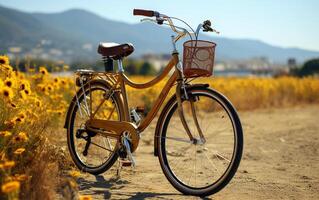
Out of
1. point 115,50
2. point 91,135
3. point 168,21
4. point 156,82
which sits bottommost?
point 91,135

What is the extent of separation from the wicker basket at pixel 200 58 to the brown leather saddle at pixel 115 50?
0.85 metres

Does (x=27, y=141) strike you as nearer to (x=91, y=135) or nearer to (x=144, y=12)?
(x=91, y=135)

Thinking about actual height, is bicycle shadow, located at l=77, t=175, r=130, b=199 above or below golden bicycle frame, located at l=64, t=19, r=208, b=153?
below

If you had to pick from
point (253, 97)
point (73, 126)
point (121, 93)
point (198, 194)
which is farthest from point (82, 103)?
point (253, 97)

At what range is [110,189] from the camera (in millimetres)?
4250

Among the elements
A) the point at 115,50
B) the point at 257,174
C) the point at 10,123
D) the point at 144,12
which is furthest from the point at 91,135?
the point at 257,174

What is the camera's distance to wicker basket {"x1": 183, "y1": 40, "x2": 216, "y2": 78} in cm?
383

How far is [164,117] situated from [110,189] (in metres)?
0.80

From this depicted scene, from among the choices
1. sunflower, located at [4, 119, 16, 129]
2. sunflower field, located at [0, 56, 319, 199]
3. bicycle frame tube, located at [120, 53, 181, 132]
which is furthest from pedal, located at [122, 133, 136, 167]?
sunflower, located at [4, 119, 16, 129]

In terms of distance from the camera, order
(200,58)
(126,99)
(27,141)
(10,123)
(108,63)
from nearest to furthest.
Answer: (10,123), (200,58), (27,141), (126,99), (108,63)

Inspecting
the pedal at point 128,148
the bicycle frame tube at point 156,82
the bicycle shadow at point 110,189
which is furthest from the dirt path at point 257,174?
the bicycle frame tube at point 156,82

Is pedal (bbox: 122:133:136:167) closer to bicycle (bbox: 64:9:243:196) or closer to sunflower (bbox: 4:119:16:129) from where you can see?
bicycle (bbox: 64:9:243:196)

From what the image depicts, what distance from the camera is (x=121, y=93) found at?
4.69m

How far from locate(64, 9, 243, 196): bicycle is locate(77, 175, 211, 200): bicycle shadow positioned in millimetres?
142
